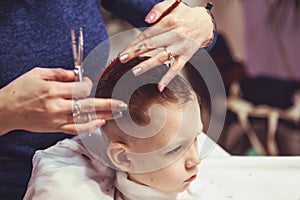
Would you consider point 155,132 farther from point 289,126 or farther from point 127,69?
point 289,126

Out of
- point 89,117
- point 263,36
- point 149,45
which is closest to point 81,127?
point 89,117

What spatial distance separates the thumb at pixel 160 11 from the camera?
63 cm

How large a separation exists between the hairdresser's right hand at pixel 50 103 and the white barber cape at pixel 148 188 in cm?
11

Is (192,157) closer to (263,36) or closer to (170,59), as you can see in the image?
(170,59)

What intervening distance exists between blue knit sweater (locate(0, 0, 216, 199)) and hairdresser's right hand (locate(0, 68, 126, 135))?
78 mm

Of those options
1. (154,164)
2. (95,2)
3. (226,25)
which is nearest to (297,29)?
(226,25)

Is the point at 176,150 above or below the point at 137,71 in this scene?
below

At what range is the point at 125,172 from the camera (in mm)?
686

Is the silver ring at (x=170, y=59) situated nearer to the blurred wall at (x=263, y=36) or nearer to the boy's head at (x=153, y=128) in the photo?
the boy's head at (x=153, y=128)

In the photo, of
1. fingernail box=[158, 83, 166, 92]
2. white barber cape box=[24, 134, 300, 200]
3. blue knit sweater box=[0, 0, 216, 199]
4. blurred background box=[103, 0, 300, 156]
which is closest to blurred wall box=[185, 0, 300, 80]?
blurred background box=[103, 0, 300, 156]

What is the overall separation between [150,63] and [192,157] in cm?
14

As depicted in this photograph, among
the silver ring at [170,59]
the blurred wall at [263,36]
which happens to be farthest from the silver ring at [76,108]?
the blurred wall at [263,36]

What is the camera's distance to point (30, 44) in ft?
2.11

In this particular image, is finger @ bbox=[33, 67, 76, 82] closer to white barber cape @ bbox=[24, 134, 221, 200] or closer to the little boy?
the little boy
